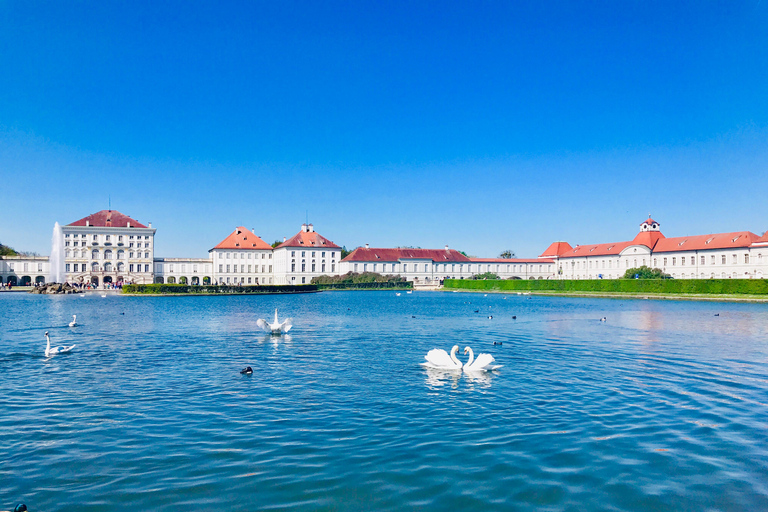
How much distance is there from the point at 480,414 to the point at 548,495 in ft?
11.6

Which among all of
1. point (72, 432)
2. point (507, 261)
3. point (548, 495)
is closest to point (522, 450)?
point (548, 495)

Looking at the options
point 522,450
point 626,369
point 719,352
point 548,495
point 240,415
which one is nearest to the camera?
point 548,495

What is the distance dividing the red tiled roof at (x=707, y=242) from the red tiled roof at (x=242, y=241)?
85.1 metres

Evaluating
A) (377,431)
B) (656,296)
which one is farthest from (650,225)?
(377,431)

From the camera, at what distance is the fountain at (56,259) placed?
304 feet

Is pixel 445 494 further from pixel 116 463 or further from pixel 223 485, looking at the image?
pixel 116 463

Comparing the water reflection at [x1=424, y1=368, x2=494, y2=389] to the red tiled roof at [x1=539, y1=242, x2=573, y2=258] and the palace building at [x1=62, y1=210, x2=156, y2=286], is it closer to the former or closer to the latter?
the palace building at [x1=62, y1=210, x2=156, y2=286]

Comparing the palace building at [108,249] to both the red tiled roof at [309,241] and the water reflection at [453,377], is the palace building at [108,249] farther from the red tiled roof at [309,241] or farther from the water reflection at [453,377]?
the water reflection at [453,377]

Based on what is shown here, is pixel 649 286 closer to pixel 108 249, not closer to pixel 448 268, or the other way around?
pixel 448 268

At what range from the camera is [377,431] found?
8719 millimetres

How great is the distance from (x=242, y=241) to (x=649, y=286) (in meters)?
82.4

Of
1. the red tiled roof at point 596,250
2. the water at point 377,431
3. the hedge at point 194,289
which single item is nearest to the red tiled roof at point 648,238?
the red tiled roof at point 596,250

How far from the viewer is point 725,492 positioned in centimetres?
639

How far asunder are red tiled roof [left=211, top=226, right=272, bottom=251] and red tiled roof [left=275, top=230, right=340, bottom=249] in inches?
184
